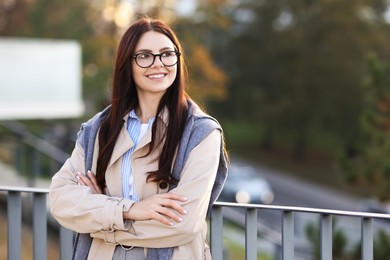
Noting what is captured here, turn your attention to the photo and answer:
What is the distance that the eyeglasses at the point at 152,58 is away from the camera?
2.73 meters

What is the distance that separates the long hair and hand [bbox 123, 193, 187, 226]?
3.0 inches

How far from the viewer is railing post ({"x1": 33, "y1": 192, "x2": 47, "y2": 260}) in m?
3.18

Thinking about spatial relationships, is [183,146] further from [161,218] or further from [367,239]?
[367,239]

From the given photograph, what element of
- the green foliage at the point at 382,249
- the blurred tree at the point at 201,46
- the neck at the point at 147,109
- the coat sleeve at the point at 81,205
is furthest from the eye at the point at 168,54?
the blurred tree at the point at 201,46

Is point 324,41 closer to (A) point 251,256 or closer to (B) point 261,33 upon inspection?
(B) point 261,33

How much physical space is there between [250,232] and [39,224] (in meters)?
0.85

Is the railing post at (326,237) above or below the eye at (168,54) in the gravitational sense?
below

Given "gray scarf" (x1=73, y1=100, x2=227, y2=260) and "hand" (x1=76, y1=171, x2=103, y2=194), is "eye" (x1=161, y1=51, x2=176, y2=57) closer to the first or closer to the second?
"gray scarf" (x1=73, y1=100, x2=227, y2=260)

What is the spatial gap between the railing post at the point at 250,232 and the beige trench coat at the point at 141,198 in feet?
1.08

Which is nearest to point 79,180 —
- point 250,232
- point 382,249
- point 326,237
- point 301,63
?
point 250,232

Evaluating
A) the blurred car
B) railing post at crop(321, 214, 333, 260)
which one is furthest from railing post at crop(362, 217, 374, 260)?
the blurred car

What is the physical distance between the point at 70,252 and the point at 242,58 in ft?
136

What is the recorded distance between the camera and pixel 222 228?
302cm

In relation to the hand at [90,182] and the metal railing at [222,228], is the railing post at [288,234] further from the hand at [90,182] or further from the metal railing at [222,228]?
the hand at [90,182]
